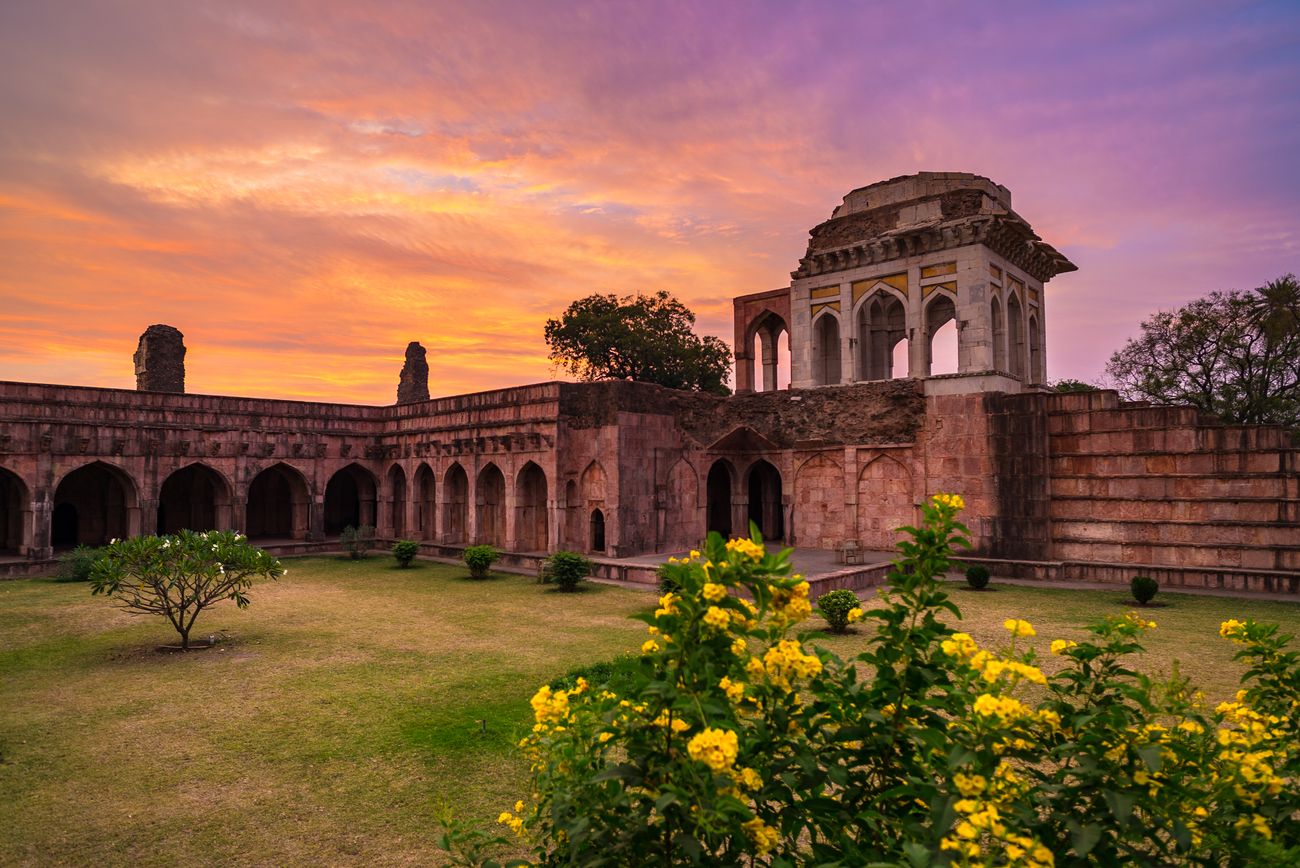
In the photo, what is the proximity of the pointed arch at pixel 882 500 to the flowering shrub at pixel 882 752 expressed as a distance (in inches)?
749

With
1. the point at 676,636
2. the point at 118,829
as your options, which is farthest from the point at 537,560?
the point at 676,636

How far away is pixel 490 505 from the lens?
25.2 meters

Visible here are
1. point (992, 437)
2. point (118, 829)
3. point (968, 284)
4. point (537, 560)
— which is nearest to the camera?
point (118, 829)

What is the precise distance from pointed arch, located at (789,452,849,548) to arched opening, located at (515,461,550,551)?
7.88 metres

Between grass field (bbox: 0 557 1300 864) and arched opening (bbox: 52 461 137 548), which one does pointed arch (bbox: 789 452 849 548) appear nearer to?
grass field (bbox: 0 557 1300 864)

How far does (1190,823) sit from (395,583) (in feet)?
60.2

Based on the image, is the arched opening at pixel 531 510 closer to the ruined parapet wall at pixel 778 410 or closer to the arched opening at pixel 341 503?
the ruined parapet wall at pixel 778 410

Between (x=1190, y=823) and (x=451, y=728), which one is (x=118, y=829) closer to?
(x=451, y=728)

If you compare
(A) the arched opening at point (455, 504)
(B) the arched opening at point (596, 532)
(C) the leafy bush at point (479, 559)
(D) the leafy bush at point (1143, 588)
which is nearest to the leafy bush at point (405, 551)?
(C) the leafy bush at point (479, 559)

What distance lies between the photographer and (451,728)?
762 cm

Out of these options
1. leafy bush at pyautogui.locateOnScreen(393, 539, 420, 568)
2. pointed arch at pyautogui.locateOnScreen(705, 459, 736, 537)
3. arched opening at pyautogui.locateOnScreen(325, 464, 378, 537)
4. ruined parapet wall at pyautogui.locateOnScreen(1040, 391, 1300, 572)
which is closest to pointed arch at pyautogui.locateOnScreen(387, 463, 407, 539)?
arched opening at pyautogui.locateOnScreen(325, 464, 378, 537)

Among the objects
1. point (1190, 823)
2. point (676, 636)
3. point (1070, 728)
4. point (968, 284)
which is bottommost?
point (1190, 823)

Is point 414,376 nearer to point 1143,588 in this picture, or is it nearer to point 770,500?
point 770,500

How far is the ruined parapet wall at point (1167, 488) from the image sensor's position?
15984 millimetres
